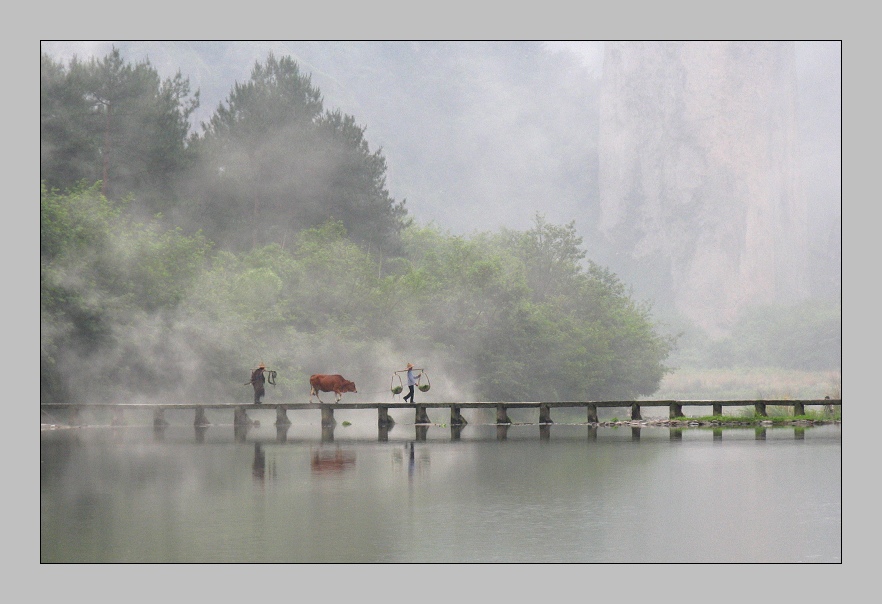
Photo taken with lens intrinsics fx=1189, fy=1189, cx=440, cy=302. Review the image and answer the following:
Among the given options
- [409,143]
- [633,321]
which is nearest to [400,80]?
[409,143]

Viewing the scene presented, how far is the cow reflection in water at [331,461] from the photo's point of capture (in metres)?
23.9

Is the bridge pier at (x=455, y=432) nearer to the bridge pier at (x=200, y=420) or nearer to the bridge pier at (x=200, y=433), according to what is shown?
the bridge pier at (x=200, y=433)

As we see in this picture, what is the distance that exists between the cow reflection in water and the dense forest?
12.3m

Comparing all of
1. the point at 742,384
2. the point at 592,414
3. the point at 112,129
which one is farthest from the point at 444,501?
the point at 742,384

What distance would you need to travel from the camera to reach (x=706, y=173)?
130625 mm

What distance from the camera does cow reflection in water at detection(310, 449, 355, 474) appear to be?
2394cm

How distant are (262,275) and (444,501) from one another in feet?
103

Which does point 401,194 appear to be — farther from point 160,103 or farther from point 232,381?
point 232,381

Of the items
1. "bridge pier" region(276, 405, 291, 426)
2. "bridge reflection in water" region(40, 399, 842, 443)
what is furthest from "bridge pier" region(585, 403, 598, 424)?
"bridge pier" region(276, 405, 291, 426)

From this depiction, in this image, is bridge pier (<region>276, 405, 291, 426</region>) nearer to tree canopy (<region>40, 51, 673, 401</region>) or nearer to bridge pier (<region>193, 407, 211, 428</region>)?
bridge pier (<region>193, 407, 211, 428</region>)

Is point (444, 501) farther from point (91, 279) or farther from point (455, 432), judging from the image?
point (91, 279)

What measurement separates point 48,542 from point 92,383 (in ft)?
80.3

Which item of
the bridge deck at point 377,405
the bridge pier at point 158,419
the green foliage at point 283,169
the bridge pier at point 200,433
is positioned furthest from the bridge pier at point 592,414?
the green foliage at point 283,169

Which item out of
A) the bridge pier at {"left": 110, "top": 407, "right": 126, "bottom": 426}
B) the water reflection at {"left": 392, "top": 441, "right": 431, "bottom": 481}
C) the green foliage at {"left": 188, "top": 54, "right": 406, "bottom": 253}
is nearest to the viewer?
the water reflection at {"left": 392, "top": 441, "right": 431, "bottom": 481}
